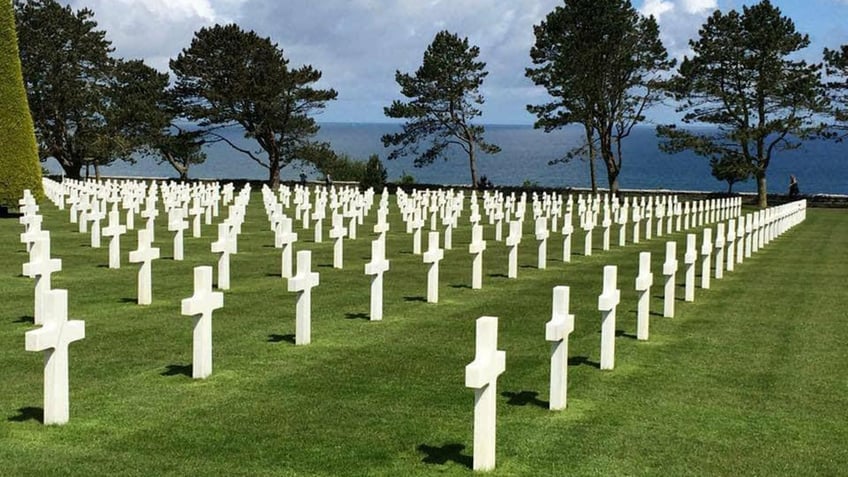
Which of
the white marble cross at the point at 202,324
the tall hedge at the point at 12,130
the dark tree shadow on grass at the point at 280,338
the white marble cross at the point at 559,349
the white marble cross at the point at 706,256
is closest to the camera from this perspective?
the white marble cross at the point at 559,349

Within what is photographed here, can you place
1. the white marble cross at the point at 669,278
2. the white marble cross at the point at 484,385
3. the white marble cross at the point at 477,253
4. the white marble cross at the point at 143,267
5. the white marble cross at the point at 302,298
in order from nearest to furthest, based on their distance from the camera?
the white marble cross at the point at 484,385 → the white marble cross at the point at 302,298 → the white marble cross at the point at 143,267 → the white marble cross at the point at 669,278 → the white marble cross at the point at 477,253

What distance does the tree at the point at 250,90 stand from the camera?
169ft

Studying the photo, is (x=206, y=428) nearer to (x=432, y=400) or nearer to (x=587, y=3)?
(x=432, y=400)

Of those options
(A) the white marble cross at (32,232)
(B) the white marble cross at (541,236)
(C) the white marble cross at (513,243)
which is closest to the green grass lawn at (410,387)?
(A) the white marble cross at (32,232)

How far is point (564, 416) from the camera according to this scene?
7398mm

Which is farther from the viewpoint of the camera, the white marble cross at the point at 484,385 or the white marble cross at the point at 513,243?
the white marble cross at the point at 513,243

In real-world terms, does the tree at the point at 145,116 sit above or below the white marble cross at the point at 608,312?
above

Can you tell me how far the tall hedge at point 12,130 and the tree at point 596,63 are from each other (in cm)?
2597

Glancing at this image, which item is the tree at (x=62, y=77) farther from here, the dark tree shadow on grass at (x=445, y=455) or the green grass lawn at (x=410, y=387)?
the dark tree shadow on grass at (x=445, y=455)

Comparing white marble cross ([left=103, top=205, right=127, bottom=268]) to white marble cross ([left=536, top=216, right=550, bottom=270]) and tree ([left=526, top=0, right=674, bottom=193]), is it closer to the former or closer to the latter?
white marble cross ([left=536, top=216, right=550, bottom=270])

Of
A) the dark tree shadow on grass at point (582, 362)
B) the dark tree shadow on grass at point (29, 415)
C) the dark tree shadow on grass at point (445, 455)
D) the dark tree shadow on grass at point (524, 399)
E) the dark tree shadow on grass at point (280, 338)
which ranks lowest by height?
the dark tree shadow on grass at point (445, 455)

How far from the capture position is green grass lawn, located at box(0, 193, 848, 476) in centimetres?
634

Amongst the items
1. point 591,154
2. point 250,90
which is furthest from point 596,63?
point 250,90

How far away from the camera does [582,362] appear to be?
9375 millimetres
